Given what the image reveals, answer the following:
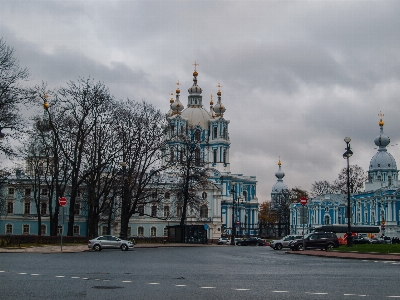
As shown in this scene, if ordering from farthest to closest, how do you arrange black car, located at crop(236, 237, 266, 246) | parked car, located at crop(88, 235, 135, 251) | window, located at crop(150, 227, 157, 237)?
window, located at crop(150, 227, 157, 237) < black car, located at crop(236, 237, 266, 246) < parked car, located at crop(88, 235, 135, 251)

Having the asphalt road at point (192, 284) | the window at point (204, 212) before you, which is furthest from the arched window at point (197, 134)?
the asphalt road at point (192, 284)

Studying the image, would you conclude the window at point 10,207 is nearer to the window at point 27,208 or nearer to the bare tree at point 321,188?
the window at point 27,208

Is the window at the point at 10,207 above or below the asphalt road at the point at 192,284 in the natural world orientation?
above

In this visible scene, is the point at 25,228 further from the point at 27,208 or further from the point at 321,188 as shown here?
the point at 321,188

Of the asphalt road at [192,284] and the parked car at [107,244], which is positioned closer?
the asphalt road at [192,284]

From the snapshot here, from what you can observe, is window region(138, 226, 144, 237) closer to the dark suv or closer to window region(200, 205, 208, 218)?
window region(200, 205, 208, 218)

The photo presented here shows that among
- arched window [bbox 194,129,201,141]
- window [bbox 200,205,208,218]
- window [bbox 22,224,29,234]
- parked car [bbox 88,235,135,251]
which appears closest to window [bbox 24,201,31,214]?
window [bbox 22,224,29,234]

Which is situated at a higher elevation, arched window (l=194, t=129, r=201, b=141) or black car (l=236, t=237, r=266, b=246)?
arched window (l=194, t=129, r=201, b=141)

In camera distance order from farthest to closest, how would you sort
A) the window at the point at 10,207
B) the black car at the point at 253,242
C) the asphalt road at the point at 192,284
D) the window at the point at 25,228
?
1. the window at the point at 10,207
2. the window at the point at 25,228
3. the black car at the point at 253,242
4. the asphalt road at the point at 192,284

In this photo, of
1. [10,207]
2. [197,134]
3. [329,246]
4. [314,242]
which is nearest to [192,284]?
[314,242]

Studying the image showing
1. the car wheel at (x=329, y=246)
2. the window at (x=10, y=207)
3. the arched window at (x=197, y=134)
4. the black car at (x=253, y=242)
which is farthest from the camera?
the arched window at (x=197, y=134)

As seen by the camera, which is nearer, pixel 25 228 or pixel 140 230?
pixel 25 228

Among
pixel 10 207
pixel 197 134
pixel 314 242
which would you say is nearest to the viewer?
pixel 314 242

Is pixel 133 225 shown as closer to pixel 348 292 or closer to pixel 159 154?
pixel 159 154
